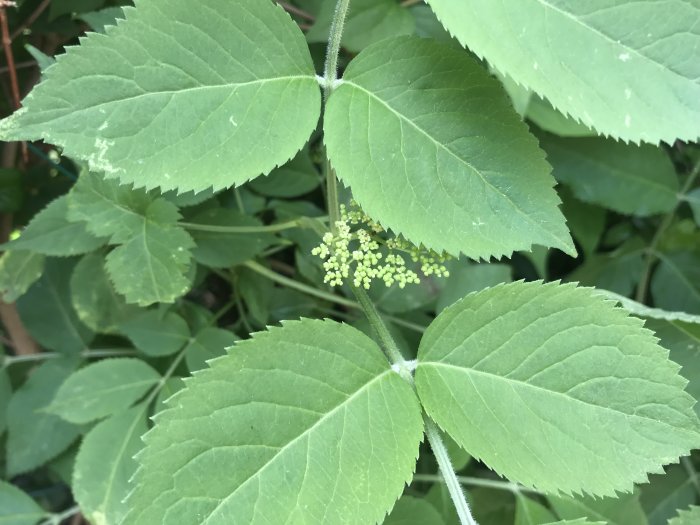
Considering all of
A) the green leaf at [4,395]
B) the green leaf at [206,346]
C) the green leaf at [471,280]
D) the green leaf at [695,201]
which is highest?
the green leaf at [695,201]

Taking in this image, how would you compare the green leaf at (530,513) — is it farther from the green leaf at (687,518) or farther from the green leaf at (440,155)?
the green leaf at (440,155)

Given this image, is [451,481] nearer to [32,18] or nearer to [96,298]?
[96,298]

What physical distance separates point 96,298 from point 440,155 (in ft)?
2.36

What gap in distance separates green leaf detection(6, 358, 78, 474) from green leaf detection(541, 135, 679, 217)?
3.64 feet

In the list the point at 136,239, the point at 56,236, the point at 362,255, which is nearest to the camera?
the point at 362,255

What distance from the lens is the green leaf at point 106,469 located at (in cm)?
103

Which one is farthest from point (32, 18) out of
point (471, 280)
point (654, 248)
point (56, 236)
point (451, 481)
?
point (654, 248)

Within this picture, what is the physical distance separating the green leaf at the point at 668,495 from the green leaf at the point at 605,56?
2.89 feet

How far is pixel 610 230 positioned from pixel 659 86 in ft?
2.78

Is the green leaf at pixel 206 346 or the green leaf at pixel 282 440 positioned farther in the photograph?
the green leaf at pixel 206 346

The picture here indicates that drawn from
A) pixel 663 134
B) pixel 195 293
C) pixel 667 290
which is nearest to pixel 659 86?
pixel 663 134

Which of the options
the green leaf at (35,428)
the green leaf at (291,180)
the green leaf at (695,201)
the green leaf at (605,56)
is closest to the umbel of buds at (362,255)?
the green leaf at (605,56)

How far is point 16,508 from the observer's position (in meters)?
1.19

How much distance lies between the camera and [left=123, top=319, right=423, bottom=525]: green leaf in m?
0.68
